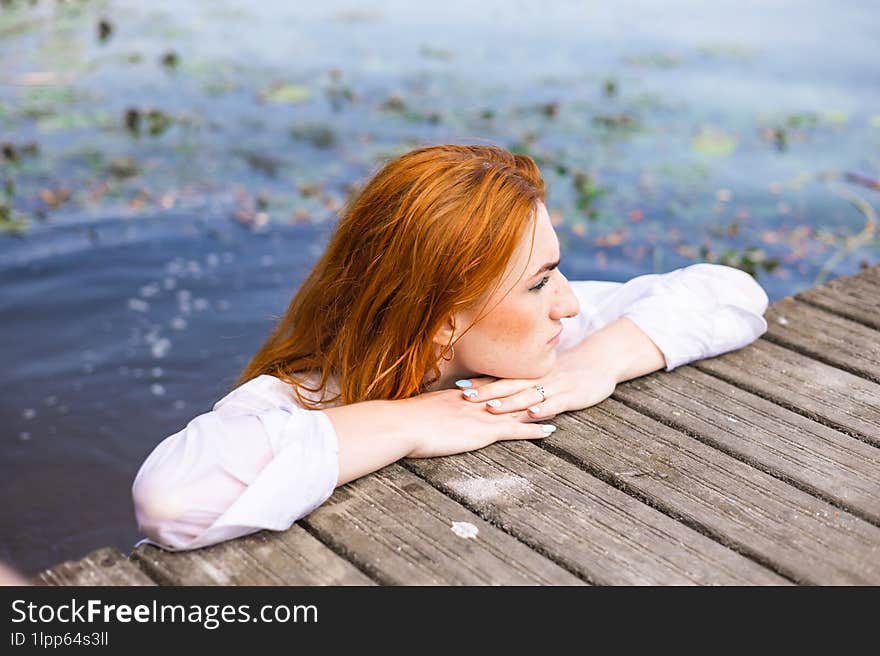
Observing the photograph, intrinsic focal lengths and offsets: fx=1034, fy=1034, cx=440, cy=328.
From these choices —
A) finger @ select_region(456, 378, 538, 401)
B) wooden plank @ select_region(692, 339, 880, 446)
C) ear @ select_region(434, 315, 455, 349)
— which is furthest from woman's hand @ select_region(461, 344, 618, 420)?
wooden plank @ select_region(692, 339, 880, 446)

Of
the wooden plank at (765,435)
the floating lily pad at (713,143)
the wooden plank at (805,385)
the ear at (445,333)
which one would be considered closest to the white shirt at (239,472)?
the ear at (445,333)

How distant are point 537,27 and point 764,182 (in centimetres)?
358

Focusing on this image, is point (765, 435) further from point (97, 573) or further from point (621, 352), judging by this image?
point (97, 573)

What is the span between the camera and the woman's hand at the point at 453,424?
7.70 feet

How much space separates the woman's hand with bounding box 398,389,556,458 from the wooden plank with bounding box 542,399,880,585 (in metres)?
0.08

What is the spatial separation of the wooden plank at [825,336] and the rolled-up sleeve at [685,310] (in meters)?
0.13

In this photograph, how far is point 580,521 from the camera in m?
2.16

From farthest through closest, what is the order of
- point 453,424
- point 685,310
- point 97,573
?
point 685,310, point 453,424, point 97,573

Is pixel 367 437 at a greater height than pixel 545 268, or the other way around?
pixel 545 268

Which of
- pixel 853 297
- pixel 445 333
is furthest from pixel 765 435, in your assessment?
pixel 853 297

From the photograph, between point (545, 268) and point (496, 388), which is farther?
point (496, 388)

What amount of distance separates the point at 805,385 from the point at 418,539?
1.28 m

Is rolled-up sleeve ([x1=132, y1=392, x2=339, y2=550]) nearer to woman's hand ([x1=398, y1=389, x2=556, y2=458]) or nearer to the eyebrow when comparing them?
woman's hand ([x1=398, y1=389, x2=556, y2=458])

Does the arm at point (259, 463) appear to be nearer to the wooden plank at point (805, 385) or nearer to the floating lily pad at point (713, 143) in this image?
the wooden plank at point (805, 385)
